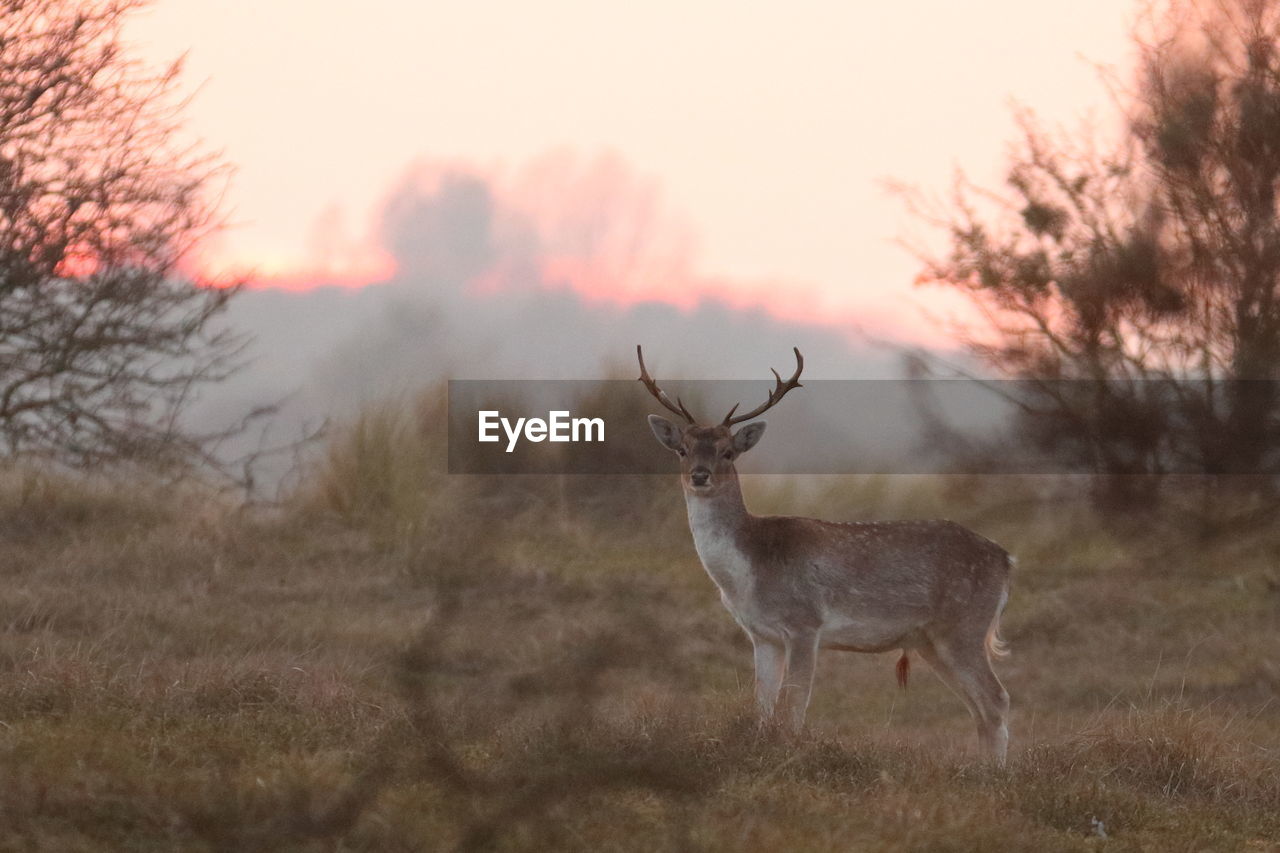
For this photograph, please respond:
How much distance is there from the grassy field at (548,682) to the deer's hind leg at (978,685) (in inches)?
13.0

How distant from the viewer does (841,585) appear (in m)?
10.5

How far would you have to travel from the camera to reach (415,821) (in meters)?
7.00

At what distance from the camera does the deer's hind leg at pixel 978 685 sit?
10406 mm

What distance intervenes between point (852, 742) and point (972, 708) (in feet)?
4.69

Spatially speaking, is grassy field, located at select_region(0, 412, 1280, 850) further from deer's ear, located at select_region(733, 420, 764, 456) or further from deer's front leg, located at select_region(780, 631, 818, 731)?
deer's ear, located at select_region(733, 420, 764, 456)

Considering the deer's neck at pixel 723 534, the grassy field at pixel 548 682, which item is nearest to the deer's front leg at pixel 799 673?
the grassy field at pixel 548 682

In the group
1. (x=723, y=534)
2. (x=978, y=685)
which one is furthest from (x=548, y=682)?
(x=978, y=685)

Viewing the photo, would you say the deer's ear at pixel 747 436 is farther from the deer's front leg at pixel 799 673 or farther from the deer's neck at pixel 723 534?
the deer's front leg at pixel 799 673

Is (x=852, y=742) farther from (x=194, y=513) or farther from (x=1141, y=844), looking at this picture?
(x=194, y=513)

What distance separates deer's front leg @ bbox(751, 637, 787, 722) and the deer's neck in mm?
398

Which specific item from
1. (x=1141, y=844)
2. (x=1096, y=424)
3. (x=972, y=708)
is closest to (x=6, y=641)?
(x=972, y=708)

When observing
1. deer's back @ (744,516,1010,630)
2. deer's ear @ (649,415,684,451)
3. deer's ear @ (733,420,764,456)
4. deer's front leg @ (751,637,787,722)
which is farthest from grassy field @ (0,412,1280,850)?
deer's ear @ (733,420,764,456)

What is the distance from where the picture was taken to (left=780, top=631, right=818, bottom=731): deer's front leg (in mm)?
10008

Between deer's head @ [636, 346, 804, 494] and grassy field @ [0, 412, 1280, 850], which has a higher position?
deer's head @ [636, 346, 804, 494]
